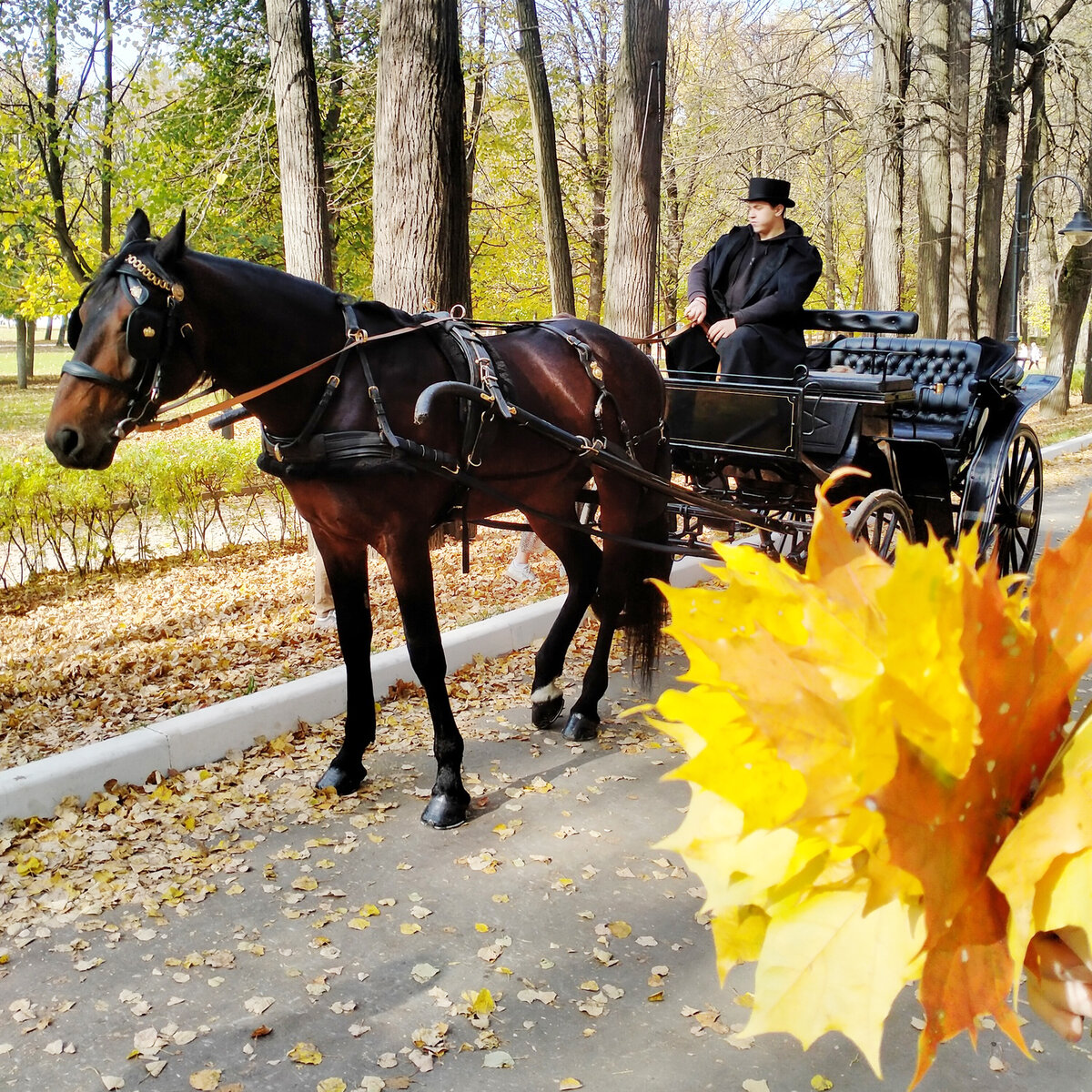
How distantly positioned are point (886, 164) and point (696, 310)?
8.65m

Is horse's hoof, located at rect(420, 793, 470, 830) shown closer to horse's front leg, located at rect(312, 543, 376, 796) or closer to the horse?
the horse

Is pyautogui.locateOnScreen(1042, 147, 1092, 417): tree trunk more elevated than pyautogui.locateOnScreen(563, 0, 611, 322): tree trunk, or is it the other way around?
pyautogui.locateOnScreen(563, 0, 611, 322): tree trunk

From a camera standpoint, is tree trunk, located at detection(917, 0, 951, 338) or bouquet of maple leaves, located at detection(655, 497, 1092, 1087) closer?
bouquet of maple leaves, located at detection(655, 497, 1092, 1087)

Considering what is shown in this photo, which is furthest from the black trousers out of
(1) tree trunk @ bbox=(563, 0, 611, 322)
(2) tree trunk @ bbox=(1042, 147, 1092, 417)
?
(2) tree trunk @ bbox=(1042, 147, 1092, 417)

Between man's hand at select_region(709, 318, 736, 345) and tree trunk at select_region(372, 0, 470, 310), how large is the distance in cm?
200

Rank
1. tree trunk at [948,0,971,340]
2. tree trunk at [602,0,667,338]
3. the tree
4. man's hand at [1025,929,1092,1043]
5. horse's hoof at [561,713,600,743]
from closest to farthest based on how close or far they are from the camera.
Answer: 1. man's hand at [1025,929,1092,1043]
2. horse's hoof at [561,713,600,743]
3. tree trunk at [602,0,667,338]
4. tree trunk at [948,0,971,340]
5. the tree

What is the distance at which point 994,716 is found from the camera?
0.87 meters

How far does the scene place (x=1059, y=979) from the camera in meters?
0.90

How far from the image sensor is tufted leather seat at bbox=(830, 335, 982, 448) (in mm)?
6434

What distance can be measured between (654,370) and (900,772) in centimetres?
464

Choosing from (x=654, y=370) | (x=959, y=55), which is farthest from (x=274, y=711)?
(x=959, y=55)

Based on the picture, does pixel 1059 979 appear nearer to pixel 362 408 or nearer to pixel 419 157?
pixel 362 408

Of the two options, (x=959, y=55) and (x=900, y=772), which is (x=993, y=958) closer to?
(x=900, y=772)

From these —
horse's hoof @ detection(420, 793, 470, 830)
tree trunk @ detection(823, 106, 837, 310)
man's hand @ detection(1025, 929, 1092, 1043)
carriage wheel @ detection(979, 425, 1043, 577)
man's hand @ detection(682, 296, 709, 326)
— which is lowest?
horse's hoof @ detection(420, 793, 470, 830)
